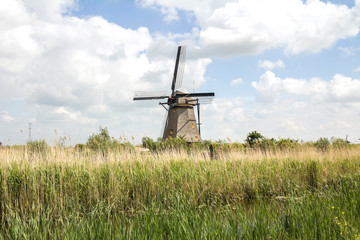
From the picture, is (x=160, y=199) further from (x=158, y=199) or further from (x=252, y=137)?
(x=252, y=137)

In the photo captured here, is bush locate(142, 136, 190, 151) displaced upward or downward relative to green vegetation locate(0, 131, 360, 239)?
upward

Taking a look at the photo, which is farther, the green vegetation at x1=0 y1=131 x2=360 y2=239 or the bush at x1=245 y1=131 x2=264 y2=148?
the bush at x1=245 y1=131 x2=264 y2=148

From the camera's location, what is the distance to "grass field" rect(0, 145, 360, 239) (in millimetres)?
3836

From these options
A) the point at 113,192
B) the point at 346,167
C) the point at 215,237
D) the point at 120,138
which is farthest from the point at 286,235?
the point at 346,167

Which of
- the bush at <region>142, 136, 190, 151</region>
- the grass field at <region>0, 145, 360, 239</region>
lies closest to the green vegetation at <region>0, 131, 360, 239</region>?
the grass field at <region>0, 145, 360, 239</region>

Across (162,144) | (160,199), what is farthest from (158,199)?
(162,144)

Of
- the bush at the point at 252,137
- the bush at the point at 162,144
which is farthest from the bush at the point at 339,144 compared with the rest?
the bush at the point at 162,144

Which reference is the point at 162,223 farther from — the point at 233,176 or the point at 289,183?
the point at 289,183

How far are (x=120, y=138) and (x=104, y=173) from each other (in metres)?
2.40

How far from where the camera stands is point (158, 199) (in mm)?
6172

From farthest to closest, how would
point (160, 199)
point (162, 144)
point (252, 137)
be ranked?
point (252, 137) → point (162, 144) → point (160, 199)

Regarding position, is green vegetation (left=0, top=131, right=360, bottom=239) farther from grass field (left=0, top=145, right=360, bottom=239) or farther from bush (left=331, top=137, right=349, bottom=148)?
bush (left=331, top=137, right=349, bottom=148)

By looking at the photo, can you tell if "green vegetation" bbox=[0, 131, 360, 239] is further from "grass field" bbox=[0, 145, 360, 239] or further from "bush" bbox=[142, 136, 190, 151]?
"bush" bbox=[142, 136, 190, 151]

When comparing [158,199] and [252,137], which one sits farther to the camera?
[252,137]
